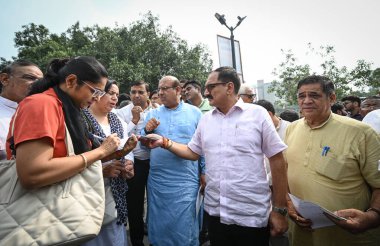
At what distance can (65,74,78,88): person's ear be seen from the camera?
66.6 inches

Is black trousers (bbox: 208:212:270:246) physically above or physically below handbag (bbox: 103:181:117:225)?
below

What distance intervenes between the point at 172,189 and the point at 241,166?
1.24m

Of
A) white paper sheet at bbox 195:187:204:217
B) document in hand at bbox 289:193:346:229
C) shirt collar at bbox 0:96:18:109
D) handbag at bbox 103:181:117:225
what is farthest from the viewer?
white paper sheet at bbox 195:187:204:217

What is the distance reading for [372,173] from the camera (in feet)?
7.30

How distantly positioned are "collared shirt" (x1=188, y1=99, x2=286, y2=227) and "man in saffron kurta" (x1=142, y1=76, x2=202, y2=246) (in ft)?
2.59

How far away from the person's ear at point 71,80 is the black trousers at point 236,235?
174cm

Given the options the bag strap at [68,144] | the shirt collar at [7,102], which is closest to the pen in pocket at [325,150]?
the bag strap at [68,144]

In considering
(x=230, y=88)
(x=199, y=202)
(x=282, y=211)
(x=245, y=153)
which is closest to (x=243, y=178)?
(x=245, y=153)

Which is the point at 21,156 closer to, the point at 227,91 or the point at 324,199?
the point at 227,91

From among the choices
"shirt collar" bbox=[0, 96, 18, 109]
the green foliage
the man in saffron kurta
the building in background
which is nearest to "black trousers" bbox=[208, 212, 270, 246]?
the man in saffron kurta

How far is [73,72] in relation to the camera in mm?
1703

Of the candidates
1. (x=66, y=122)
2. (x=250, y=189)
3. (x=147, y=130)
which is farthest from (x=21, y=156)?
(x=147, y=130)

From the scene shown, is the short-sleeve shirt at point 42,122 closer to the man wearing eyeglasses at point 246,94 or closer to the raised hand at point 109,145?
the raised hand at point 109,145

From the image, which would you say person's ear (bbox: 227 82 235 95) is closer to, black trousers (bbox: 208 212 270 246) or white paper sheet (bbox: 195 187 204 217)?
black trousers (bbox: 208 212 270 246)
